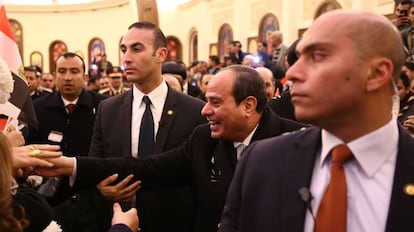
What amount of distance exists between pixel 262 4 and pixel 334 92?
1458 cm

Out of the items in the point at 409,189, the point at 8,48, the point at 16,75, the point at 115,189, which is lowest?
the point at 115,189

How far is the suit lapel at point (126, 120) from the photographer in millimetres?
3266

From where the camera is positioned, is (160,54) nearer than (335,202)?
No

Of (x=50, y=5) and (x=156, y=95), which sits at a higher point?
(x=50, y=5)

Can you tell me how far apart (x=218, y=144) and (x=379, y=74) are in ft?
4.26

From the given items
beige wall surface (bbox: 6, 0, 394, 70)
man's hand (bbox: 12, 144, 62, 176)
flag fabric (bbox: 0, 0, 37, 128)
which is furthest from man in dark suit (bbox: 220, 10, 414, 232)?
beige wall surface (bbox: 6, 0, 394, 70)

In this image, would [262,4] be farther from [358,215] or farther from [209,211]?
[358,215]

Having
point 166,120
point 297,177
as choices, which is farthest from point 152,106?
point 297,177

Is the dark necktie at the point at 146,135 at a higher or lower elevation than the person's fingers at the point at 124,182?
higher

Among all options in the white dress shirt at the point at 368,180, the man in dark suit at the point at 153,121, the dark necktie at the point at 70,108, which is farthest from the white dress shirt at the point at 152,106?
the white dress shirt at the point at 368,180

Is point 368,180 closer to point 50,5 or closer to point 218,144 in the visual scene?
point 218,144

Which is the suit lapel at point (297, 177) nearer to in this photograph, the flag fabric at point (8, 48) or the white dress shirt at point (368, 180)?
the white dress shirt at point (368, 180)

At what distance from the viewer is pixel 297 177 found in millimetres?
1584

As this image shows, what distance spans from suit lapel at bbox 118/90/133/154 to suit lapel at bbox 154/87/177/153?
18 cm
